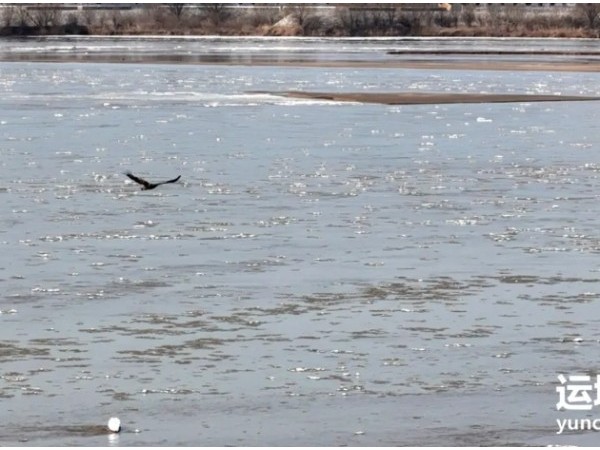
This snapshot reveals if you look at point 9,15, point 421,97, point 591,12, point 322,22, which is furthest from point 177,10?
point 421,97

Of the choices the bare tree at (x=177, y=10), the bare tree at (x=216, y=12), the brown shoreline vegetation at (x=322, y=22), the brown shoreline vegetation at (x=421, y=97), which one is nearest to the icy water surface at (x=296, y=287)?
the brown shoreline vegetation at (x=421, y=97)

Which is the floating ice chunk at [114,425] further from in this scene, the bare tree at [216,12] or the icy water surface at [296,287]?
the bare tree at [216,12]

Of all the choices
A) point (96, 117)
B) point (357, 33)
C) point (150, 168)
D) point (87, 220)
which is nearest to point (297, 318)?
point (87, 220)

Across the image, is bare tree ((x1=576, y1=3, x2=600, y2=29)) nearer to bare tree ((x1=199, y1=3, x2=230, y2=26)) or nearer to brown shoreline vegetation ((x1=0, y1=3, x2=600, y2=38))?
brown shoreline vegetation ((x1=0, y1=3, x2=600, y2=38))

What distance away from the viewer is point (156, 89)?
35938 millimetres

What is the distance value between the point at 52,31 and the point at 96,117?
6686 centimetres

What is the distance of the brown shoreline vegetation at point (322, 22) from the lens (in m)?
87.4

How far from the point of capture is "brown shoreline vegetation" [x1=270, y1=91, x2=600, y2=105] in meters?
31.5

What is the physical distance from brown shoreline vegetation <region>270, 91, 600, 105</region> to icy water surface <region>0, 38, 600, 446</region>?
8831 mm

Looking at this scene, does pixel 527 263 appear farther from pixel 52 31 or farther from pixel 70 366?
pixel 52 31

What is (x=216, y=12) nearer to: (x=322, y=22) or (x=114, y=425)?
(x=322, y=22)

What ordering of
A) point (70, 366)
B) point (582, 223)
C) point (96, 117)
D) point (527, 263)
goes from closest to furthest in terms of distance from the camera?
point (70, 366)
point (527, 263)
point (582, 223)
point (96, 117)

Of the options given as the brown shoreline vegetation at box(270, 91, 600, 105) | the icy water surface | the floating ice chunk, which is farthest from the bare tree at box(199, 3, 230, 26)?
the floating ice chunk

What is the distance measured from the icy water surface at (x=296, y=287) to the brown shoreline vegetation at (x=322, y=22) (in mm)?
65074
